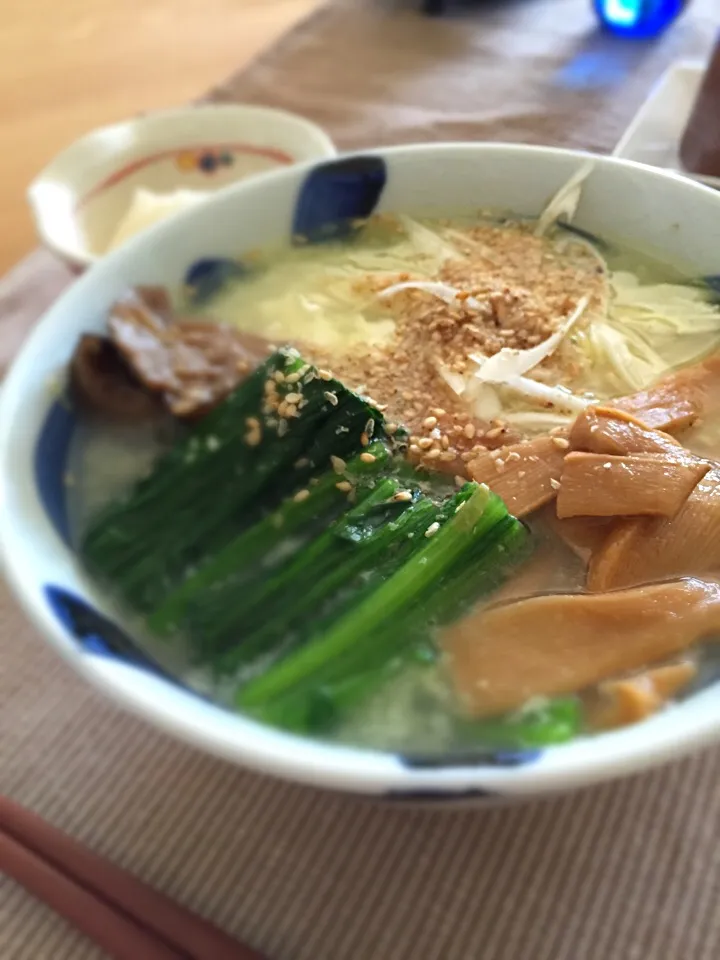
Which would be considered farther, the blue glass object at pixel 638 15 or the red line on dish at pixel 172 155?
the blue glass object at pixel 638 15

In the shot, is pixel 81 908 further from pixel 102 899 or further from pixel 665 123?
pixel 665 123

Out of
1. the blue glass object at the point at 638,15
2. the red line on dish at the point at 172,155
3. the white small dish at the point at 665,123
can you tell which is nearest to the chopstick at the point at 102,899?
the red line on dish at the point at 172,155

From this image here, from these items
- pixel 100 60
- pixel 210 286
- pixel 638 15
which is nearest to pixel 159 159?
pixel 210 286

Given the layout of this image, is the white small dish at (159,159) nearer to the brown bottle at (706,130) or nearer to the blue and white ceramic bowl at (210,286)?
the blue and white ceramic bowl at (210,286)

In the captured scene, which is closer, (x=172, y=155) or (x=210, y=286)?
(x=210, y=286)

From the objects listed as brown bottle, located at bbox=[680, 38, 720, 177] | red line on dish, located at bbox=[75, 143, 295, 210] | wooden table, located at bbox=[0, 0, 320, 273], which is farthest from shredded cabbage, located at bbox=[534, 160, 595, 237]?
wooden table, located at bbox=[0, 0, 320, 273]

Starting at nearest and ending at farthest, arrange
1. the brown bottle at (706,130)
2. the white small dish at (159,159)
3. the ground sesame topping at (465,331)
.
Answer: the ground sesame topping at (465,331)
the brown bottle at (706,130)
the white small dish at (159,159)
